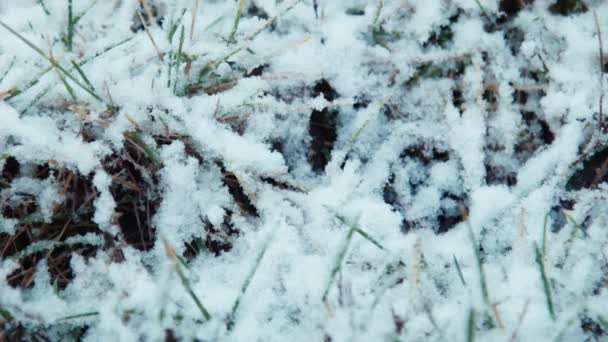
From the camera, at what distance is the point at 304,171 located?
104cm

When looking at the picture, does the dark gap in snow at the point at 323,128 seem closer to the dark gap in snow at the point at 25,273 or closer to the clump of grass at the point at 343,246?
the clump of grass at the point at 343,246

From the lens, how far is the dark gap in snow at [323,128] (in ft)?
3.55

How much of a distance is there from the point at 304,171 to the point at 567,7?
0.65 metres

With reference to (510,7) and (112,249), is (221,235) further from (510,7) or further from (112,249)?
(510,7)

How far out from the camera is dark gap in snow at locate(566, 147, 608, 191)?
1019 millimetres

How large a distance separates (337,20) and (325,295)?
2.01ft

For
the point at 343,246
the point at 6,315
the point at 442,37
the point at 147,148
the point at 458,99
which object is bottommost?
the point at 6,315

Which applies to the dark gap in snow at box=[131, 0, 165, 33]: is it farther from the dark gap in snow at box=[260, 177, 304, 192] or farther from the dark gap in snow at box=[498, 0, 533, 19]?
the dark gap in snow at box=[498, 0, 533, 19]

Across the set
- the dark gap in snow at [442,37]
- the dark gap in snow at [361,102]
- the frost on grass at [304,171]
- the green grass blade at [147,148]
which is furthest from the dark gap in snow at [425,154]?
the green grass blade at [147,148]

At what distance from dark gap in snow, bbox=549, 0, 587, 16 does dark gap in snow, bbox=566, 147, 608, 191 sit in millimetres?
306

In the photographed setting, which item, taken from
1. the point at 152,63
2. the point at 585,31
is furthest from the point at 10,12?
the point at 585,31

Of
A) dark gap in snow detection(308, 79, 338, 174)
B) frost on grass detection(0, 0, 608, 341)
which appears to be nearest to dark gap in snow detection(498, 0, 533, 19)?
frost on grass detection(0, 0, 608, 341)

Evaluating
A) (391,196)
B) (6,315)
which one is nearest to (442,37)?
(391,196)

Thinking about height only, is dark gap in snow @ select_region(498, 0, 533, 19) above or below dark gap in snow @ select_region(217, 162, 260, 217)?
above
